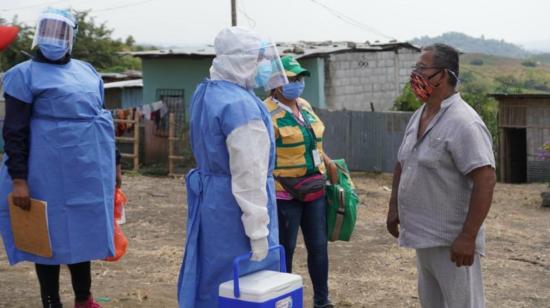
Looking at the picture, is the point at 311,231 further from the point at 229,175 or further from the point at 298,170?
the point at 229,175

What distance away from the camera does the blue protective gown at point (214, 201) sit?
3471mm

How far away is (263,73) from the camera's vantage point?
376 centimetres

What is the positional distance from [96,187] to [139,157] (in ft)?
42.5

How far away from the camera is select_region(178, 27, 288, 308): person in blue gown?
341 centimetres

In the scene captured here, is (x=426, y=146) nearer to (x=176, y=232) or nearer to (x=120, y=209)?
(x=120, y=209)

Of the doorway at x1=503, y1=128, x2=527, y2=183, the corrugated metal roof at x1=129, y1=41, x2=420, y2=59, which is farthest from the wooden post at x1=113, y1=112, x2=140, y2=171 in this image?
the doorway at x1=503, y1=128, x2=527, y2=183

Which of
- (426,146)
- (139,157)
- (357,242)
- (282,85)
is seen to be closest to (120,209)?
(282,85)

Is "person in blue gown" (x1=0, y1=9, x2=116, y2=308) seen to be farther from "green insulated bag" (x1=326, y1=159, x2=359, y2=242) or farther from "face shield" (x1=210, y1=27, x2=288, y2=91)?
"green insulated bag" (x1=326, y1=159, x2=359, y2=242)

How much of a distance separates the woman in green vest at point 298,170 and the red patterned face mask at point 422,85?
1.16m

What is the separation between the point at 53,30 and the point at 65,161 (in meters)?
0.73

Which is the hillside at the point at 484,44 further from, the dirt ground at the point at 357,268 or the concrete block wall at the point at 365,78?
the dirt ground at the point at 357,268

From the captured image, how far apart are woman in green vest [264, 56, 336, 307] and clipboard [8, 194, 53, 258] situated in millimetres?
1341

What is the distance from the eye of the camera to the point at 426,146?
351 centimetres

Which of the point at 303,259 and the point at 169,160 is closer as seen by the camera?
the point at 303,259
